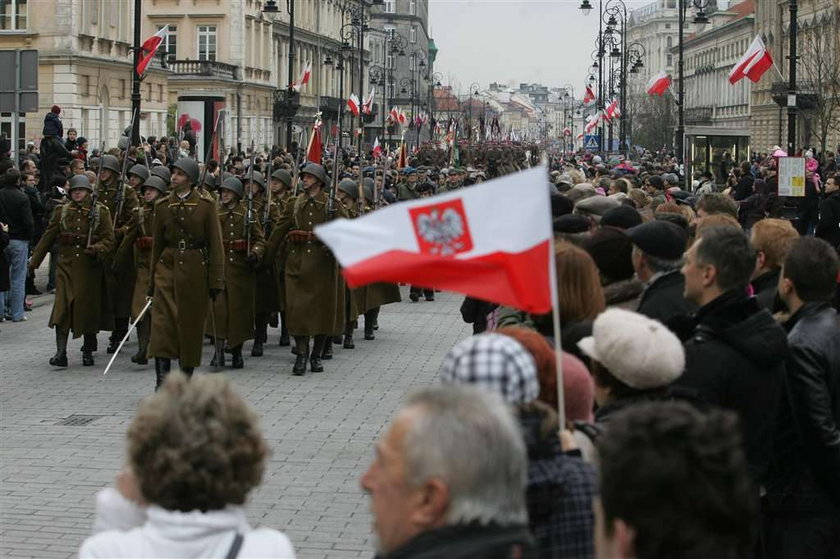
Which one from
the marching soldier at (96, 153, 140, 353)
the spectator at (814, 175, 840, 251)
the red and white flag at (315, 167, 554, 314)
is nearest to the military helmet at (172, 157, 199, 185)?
the marching soldier at (96, 153, 140, 353)

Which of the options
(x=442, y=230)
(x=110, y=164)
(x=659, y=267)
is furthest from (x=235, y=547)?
(x=110, y=164)

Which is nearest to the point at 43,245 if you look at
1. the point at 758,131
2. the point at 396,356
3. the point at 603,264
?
the point at 396,356

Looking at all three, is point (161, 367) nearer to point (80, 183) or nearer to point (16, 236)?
point (80, 183)

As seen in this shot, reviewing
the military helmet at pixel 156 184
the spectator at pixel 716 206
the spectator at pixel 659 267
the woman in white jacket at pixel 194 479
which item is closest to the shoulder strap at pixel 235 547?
the woman in white jacket at pixel 194 479

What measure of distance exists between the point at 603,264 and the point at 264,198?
27.9 feet

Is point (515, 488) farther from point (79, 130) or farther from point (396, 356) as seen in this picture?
point (79, 130)

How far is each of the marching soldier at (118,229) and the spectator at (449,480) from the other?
12261 mm

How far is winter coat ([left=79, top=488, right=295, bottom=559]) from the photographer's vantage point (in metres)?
3.73

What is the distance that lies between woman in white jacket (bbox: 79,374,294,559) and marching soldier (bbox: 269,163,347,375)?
1114 cm

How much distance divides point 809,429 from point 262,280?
10093 mm

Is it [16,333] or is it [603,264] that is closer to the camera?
[603,264]

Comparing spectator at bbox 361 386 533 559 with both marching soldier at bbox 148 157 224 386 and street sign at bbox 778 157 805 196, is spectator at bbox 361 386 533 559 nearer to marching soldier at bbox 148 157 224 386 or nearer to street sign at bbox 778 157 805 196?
marching soldier at bbox 148 157 224 386

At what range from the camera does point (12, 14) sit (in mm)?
55188

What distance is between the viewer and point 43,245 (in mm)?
15312
